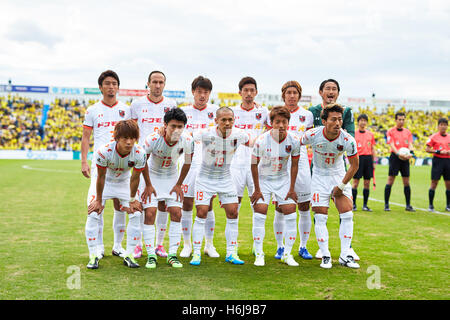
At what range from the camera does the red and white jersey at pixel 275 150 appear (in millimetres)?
5559

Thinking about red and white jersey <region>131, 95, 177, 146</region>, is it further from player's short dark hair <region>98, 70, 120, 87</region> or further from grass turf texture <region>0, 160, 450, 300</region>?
grass turf texture <region>0, 160, 450, 300</region>

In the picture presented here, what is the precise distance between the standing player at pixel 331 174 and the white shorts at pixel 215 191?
1079 millimetres

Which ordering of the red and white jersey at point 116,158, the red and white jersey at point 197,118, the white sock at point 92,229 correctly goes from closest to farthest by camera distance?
the red and white jersey at point 116,158
the white sock at point 92,229
the red and white jersey at point 197,118

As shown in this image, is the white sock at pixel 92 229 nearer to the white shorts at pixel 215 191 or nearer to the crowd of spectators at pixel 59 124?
the white shorts at pixel 215 191

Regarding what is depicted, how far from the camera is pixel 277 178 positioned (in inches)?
224

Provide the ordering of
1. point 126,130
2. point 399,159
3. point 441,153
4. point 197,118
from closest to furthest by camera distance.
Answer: point 126,130
point 197,118
point 441,153
point 399,159

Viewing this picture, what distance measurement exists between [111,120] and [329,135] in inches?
114

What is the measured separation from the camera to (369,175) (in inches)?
431

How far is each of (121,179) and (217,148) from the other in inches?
50.0

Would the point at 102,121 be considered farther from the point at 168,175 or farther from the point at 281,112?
the point at 281,112

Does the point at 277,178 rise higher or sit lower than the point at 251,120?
lower

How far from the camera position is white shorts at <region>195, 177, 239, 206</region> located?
18.4 feet

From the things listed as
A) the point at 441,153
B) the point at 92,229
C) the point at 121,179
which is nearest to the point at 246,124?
the point at 121,179

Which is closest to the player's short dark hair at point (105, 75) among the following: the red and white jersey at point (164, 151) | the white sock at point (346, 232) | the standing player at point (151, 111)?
the standing player at point (151, 111)
